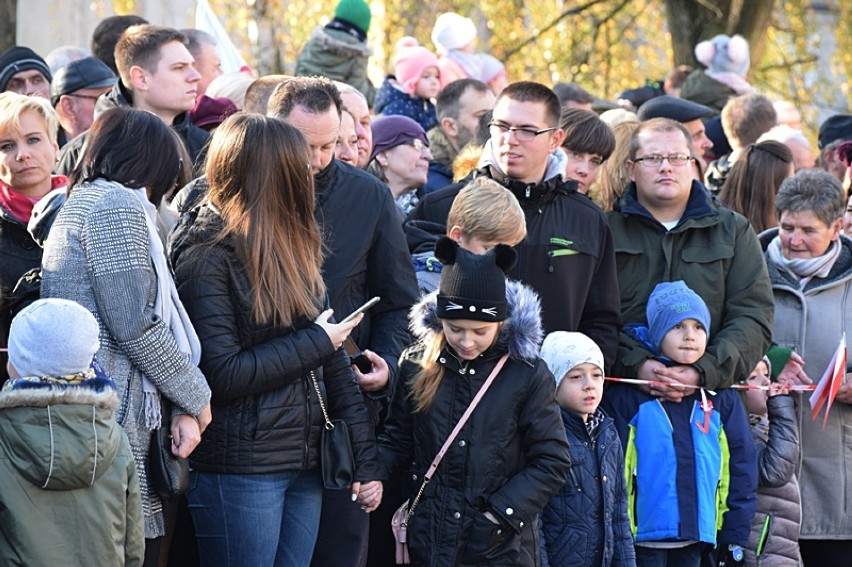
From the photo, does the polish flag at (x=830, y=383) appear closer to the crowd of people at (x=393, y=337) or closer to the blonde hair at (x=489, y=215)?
the crowd of people at (x=393, y=337)

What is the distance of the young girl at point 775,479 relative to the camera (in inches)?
251

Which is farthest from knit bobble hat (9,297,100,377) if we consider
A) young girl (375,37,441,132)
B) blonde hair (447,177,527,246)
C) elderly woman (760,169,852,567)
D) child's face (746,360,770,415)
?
young girl (375,37,441,132)

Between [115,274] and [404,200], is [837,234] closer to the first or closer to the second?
[404,200]

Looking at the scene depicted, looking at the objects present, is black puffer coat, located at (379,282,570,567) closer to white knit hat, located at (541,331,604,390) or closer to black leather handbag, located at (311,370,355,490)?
black leather handbag, located at (311,370,355,490)

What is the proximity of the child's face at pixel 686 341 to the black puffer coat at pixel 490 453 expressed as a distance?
1.19 m

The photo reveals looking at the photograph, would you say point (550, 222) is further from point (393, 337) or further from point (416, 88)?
point (416, 88)

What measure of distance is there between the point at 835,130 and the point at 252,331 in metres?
7.02

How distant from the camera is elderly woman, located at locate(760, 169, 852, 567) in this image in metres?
6.80

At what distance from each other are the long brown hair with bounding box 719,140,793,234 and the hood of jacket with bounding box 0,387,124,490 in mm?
4704

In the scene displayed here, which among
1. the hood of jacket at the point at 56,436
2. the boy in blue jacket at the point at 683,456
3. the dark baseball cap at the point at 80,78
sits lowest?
the boy in blue jacket at the point at 683,456

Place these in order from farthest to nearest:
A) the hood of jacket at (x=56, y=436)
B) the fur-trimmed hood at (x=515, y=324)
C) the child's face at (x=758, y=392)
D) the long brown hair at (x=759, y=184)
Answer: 1. the long brown hair at (x=759, y=184)
2. the child's face at (x=758, y=392)
3. the fur-trimmed hood at (x=515, y=324)
4. the hood of jacket at (x=56, y=436)

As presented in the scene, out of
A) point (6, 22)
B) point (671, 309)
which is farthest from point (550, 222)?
point (6, 22)

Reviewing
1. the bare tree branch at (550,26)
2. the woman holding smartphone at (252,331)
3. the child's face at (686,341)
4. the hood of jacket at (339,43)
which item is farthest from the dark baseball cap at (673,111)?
the bare tree branch at (550,26)

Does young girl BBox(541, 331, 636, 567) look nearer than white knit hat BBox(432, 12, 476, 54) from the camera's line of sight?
Yes
